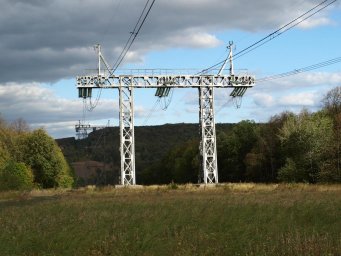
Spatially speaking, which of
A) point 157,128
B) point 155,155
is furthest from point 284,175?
point 157,128

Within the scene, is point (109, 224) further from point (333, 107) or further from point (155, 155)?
point (155, 155)

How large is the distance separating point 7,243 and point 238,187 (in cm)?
3536

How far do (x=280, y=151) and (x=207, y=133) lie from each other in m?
25.2

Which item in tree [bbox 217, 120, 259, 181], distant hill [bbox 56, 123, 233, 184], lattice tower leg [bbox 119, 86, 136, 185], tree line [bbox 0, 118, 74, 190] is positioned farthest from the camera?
distant hill [bbox 56, 123, 233, 184]

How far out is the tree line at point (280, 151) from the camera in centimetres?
6425

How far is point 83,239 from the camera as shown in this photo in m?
12.4

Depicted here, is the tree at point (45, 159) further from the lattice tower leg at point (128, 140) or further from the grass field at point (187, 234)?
the grass field at point (187, 234)

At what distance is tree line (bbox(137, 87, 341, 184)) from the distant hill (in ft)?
100

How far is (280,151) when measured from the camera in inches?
3196

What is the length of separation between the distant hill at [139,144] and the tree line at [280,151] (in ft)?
100

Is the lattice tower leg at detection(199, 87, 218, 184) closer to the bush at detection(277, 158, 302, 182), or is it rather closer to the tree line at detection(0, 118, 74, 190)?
the bush at detection(277, 158, 302, 182)

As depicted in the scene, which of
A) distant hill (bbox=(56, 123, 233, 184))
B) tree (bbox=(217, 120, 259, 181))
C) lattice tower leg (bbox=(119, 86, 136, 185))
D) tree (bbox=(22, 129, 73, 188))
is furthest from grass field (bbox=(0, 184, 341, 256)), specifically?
distant hill (bbox=(56, 123, 233, 184))

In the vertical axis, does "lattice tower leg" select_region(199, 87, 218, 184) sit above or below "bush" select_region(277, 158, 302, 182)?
above

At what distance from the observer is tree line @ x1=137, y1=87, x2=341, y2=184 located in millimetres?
64250
